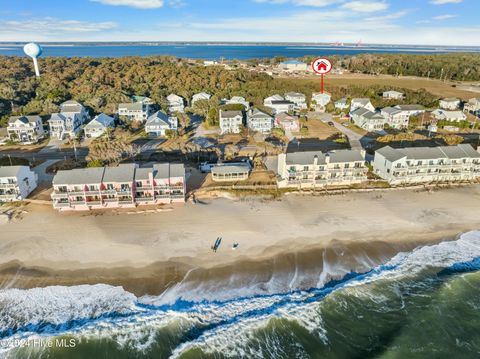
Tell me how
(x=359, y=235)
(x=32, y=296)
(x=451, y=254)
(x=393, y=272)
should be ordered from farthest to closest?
(x=359, y=235) < (x=451, y=254) < (x=393, y=272) < (x=32, y=296)

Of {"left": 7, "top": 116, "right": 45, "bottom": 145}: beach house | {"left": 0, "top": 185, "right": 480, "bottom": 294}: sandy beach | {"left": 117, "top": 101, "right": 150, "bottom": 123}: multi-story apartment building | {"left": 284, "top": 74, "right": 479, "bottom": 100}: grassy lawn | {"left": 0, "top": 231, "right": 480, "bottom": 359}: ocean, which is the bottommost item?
{"left": 0, "top": 231, "right": 480, "bottom": 359}: ocean

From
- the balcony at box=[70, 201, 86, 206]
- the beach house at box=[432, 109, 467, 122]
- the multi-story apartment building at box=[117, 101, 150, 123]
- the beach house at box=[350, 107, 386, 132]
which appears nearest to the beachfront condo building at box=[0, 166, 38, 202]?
the balcony at box=[70, 201, 86, 206]

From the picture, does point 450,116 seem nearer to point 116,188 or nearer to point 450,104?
point 450,104

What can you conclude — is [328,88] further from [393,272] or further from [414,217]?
[393,272]

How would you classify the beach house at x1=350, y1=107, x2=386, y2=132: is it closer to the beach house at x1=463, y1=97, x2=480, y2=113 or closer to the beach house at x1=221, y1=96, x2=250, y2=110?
the beach house at x1=221, y1=96, x2=250, y2=110

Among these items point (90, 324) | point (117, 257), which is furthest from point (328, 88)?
point (90, 324)

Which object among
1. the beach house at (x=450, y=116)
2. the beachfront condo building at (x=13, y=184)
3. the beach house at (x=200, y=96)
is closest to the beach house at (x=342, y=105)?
the beach house at (x=450, y=116)
